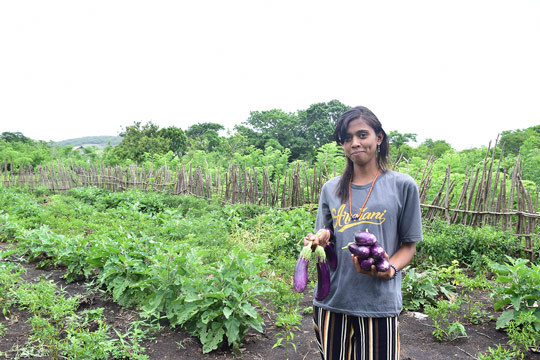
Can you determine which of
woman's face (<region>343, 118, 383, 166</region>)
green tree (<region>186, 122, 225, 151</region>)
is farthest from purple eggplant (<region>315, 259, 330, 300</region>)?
green tree (<region>186, 122, 225, 151</region>)

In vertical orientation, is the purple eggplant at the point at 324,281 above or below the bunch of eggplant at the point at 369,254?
below

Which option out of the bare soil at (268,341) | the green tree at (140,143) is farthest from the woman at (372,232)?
the green tree at (140,143)

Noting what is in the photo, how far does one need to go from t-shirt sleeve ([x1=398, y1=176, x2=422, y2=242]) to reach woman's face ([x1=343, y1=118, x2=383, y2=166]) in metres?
Answer: 0.23

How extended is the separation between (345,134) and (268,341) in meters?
2.38

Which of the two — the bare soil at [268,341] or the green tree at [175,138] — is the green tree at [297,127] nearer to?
the green tree at [175,138]

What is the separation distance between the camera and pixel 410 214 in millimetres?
1817

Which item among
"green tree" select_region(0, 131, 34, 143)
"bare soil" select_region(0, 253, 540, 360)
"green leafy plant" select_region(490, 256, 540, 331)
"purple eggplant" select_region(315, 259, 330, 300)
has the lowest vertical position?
"bare soil" select_region(0, 253, 540, 360)

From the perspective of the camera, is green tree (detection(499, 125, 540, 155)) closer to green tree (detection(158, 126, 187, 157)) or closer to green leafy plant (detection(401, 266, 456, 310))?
green leafy plant (detection(401, 266, 456, 310))

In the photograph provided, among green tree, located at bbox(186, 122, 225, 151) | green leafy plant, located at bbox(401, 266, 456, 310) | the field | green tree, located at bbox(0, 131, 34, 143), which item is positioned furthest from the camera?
green tree, located at bbox(186, 122, 225, 151)

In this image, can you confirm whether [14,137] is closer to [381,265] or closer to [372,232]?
[372,232]

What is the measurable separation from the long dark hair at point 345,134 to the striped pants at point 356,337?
0.61 m

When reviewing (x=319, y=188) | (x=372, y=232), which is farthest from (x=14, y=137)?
(x=372, y=232)

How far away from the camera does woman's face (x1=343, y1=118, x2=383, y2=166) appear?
74.3 inches

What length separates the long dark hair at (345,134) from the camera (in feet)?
6.25
